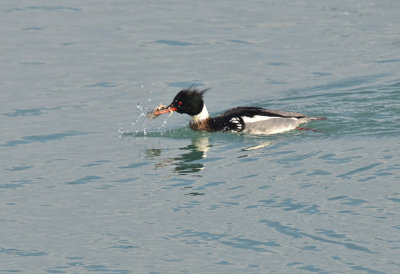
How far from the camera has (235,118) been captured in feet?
57.2

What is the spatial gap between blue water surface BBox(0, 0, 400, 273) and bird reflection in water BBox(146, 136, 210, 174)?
0.07m

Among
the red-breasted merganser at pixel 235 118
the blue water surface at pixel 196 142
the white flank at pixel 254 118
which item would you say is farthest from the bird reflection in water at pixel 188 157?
the white flank at pixel 254 118

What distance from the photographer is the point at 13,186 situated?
1437cm

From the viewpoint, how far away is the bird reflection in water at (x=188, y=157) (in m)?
→ 15.4

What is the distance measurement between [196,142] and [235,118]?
34.0 inches

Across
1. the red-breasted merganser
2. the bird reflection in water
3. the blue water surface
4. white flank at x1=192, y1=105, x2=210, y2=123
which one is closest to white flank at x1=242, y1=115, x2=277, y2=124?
the red-breasted merganser

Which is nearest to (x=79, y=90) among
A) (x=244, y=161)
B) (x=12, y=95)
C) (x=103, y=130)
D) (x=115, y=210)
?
(x=12, y=95)

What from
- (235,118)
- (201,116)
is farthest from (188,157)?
(201,116)

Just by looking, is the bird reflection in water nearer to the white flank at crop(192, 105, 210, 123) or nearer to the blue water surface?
the blue water surface

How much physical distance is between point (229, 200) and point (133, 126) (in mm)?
5215

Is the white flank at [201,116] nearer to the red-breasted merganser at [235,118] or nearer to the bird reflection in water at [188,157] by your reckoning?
the red-breasted merganser at [235,118]

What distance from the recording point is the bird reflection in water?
15.4m

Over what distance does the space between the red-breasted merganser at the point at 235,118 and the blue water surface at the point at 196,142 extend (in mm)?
266

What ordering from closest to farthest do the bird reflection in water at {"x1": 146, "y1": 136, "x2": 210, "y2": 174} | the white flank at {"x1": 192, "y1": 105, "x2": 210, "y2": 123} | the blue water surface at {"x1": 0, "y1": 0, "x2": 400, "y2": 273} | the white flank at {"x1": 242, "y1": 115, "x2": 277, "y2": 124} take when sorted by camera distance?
the blue water surface at {"x1": 0, "y1": 0, "x2": 400, "y2": 273} < the bird reflection in water at {"x1": 146, "y1": 136, "x2": 210, "y2": 174} < the white flank at {"x1": 242, "y1": 115, "x2": 277, "y2": 124} < the white flank at {"x1": 192, "y1": 105, "x2": 210, "y2": 123}
